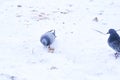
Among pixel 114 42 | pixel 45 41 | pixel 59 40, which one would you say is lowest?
pixel 59 40

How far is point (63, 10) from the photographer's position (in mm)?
9648

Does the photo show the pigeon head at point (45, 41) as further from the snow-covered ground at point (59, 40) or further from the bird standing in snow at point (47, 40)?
the snow-covered ground at point (59, 40)

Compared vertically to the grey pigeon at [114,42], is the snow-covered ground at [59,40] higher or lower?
lower

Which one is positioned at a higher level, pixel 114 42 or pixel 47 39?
pixel 114 42

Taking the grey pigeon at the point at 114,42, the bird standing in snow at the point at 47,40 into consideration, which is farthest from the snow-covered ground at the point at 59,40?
the grey pigeon at the point at 114,42

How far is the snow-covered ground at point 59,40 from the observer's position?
6.60 metres

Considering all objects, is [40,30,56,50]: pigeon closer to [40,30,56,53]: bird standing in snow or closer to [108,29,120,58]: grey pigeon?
[40,30,56,53]: bird standing in snow

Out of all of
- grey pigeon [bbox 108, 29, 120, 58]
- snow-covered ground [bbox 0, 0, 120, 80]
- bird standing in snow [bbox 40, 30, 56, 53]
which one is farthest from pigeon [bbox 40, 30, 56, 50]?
grey pigeon [bbox 108, 29, 120, 58]

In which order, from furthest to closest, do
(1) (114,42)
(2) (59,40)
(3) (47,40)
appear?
(2) (59,40) → (3) (47,40) → (1) (114,42)

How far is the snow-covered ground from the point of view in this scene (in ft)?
21.6

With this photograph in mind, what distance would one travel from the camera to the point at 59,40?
7.91 metres

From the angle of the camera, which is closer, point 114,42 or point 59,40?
point 114,42

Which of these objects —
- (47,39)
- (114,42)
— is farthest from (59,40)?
(114,42)

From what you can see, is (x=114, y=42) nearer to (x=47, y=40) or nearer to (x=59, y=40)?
(x=47, y=40)
